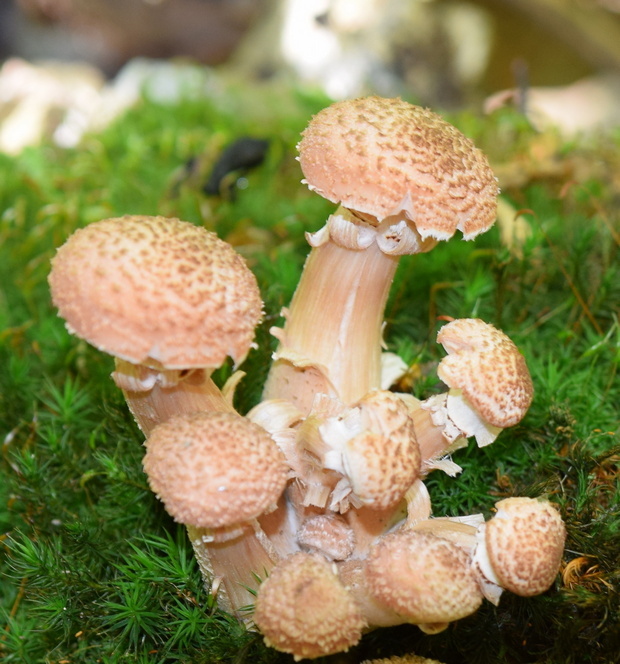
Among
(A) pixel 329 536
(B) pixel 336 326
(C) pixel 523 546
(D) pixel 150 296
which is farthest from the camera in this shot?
(B) pixel 336 326

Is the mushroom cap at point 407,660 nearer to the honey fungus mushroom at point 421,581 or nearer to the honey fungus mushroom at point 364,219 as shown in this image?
the honey fungus mushroom at point 421,581

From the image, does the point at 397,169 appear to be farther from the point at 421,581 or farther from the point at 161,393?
the point at 421,581

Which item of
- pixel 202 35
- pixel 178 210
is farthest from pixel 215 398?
pixel 202 35

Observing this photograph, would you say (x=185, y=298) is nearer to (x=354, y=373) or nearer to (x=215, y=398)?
(x=215, y=398)

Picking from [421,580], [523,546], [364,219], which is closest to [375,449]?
[421,580]

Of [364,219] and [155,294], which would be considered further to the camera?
[364,219]

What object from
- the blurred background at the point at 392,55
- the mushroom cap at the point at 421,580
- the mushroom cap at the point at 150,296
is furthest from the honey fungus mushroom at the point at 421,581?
the blurred background at the point at 392,55

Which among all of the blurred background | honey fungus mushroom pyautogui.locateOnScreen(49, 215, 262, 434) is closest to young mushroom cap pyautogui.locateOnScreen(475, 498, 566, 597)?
honey fungus mushroom pyautogui.locateOnScreen(49, 215, 262, 434)
